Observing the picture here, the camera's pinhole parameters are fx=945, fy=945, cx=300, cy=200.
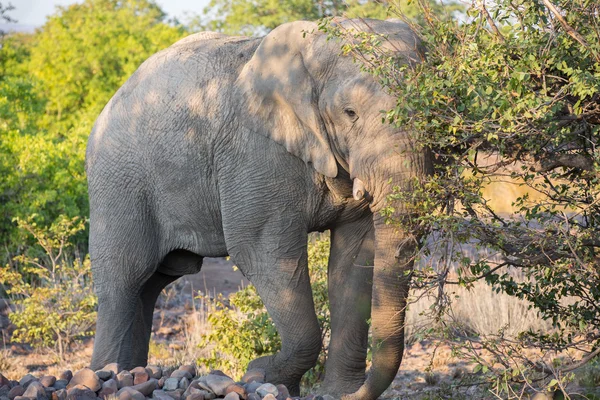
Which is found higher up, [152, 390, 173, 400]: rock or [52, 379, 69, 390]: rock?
[52, 379, 69, 390]: rock

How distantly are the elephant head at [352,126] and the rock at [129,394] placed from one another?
4.86ft

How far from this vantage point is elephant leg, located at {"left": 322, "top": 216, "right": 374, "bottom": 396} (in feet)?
21.5

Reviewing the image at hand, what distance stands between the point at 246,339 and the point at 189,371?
2.17 metres

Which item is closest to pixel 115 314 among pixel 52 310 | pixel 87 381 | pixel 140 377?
pixel 140 377

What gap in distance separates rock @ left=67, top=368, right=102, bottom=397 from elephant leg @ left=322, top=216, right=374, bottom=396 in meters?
1.81

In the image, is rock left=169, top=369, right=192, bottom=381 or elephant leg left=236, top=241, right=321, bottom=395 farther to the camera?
elephant leg left=236, top=241, right=321, bottom=395

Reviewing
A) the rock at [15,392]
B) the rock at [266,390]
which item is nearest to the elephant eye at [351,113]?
the rock at [266,390]

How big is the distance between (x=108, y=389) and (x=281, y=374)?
1.39m

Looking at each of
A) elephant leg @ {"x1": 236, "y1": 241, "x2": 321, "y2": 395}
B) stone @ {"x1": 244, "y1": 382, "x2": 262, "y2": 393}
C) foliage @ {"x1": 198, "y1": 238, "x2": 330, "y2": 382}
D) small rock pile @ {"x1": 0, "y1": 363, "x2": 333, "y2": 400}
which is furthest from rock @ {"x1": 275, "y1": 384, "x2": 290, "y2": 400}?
foliage @ {"x1": 198, "y1": 238, "x2": 330, "y2": 382}

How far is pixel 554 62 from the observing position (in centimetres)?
464

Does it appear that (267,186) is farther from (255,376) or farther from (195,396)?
(195,396)

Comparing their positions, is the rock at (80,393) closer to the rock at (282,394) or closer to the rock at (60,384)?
the rock at (60,384)

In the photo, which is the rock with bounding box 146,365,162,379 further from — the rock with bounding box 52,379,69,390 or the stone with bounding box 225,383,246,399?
the stone with bounding box 225,383,246,399

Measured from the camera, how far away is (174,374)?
5.71 metres
